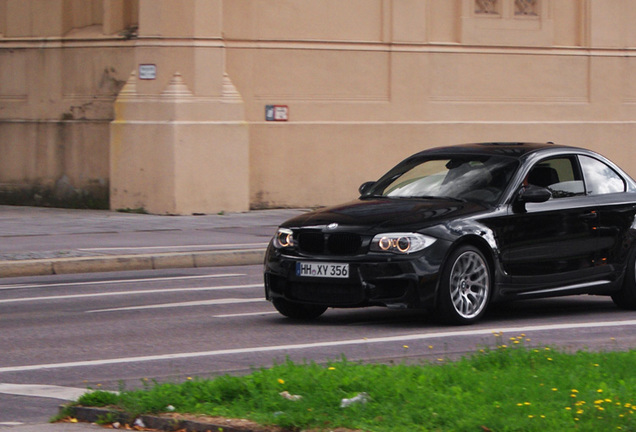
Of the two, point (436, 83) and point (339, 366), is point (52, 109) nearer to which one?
point (436, 83)

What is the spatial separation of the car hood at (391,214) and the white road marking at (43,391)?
125 inches

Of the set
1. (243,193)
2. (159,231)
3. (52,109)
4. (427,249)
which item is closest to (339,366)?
(427,249)

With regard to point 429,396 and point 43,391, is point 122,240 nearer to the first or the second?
point 43,391

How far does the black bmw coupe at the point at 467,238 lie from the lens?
10125 millimetres

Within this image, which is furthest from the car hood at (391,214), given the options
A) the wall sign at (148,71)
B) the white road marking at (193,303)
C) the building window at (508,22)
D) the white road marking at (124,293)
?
the building window at (508,22)

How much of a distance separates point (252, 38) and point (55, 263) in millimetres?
9357

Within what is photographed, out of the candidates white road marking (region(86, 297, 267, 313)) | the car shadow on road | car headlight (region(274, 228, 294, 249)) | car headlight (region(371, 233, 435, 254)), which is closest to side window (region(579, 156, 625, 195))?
the car shadow on road

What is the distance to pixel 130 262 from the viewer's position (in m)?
15.8

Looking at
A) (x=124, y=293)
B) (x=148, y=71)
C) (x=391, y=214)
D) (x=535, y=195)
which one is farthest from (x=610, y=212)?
(x=148, y=71)

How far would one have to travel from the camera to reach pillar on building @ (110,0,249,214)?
22.1 m

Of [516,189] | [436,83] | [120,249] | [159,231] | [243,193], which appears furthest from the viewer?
[436,83]

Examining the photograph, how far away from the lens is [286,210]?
23719 mm

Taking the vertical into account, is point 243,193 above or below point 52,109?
below

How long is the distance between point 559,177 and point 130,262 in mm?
6221
